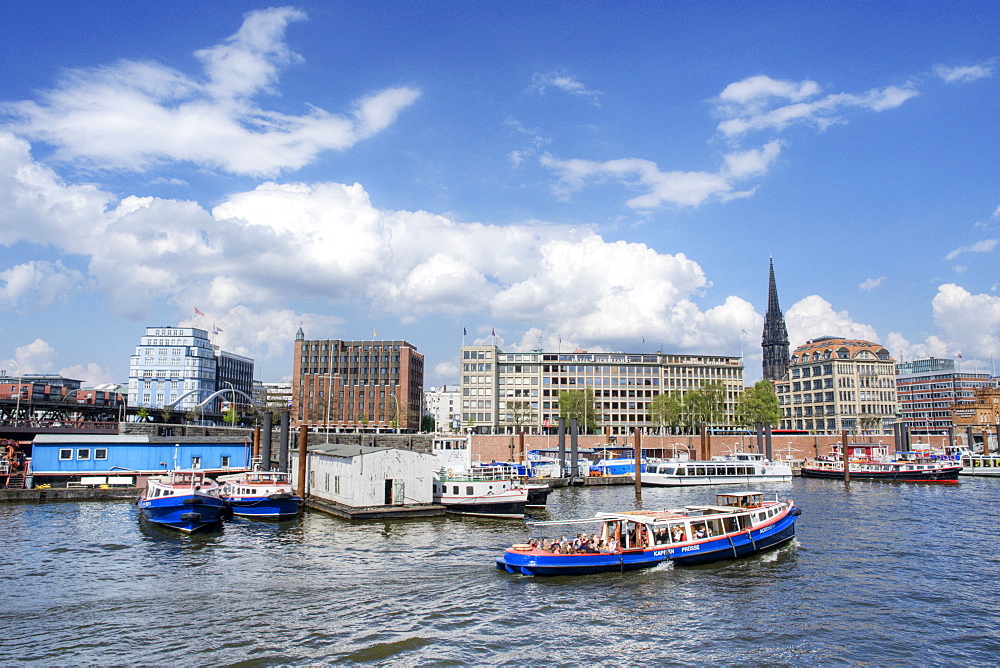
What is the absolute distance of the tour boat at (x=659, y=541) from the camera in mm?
39031

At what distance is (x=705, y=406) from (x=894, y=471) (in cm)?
6320

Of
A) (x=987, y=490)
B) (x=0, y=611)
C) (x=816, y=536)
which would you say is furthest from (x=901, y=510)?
(x=0, y=611)

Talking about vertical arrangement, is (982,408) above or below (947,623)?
above

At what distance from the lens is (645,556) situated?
4091 cm

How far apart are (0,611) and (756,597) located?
3703 centimetres

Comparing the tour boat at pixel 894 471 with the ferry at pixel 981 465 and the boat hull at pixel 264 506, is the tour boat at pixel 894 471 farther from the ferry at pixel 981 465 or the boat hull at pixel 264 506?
the boat hull at pixel 264 506

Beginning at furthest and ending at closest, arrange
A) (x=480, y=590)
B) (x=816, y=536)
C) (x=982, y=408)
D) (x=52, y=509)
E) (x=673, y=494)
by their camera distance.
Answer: (x=982, y=408) → (x=673, y=494) → (x=52, y=509) → (x=816, y=536) → (x=480, y=590)

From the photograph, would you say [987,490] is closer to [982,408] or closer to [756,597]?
[756,597]

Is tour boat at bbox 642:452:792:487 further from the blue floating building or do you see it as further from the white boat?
the blue floating building

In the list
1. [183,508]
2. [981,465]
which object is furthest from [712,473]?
[183,508]

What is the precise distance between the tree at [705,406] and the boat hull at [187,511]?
5252 inches

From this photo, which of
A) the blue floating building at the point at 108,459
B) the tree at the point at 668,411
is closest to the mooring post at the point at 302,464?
the blue floating building at the point at 108,459

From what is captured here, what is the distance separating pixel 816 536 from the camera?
179 feet

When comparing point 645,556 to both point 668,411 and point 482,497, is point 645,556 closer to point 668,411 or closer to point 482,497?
point 482,497
